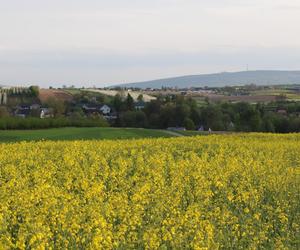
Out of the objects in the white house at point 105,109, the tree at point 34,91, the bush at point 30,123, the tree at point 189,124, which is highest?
the tree at point 34,91

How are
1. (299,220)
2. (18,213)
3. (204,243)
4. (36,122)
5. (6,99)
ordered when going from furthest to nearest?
(6,99), (36,122), (299,220), (18,213), (204,243)

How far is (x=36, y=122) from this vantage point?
48688mm

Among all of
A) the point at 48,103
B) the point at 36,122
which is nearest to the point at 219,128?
the point at 36,122

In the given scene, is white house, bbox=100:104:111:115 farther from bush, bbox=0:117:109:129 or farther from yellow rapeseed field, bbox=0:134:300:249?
yellow rapeseed field, bbox=0:134:300:249

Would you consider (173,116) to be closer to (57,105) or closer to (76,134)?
(57,105)

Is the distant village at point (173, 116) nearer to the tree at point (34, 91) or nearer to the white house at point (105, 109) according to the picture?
the white house at point (105, 109)

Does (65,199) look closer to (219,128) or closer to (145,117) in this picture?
(219,128)

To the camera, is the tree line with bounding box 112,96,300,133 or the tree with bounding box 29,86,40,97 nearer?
the tree line with bounding box 112,96,300,133

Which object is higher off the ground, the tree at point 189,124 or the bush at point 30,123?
the bush at point 30,123

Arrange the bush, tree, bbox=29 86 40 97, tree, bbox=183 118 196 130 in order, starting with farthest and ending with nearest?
tree, bbox=29 86 40 97, tree, bbox=183 118 196 130, the bush

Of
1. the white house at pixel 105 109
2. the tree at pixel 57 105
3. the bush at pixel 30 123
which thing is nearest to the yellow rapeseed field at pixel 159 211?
the bush at pixel 30 123

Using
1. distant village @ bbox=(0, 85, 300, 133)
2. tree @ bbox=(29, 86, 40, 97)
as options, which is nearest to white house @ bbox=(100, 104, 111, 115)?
distant village @ bbox=(0, 85, 300, 133)

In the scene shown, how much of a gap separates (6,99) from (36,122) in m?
68.4

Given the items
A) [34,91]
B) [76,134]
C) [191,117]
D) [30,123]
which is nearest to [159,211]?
[76,134]
